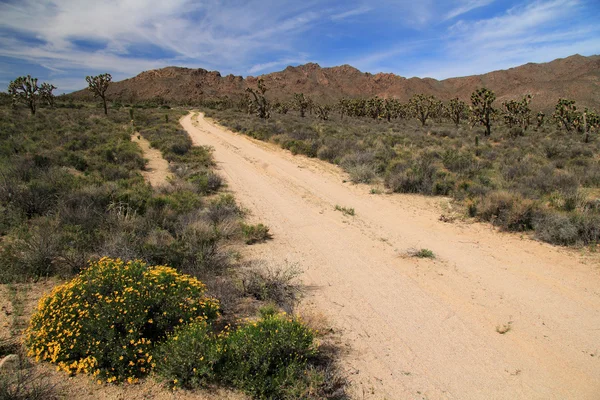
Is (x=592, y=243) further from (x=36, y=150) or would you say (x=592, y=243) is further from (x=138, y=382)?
(x=36, y=150)

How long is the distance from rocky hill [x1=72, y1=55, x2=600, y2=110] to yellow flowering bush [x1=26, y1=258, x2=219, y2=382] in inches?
4660

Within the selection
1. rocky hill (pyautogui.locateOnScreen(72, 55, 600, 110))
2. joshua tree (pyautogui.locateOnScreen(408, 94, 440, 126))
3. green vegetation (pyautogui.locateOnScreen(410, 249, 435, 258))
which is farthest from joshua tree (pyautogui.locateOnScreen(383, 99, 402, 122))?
rocky hill (pyautogui.locateOnScreen(72, 55, 600, 110))

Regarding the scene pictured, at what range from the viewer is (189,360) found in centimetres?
367

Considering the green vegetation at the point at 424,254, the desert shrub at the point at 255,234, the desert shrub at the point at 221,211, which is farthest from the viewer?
the desert shrub at the point at 221,211

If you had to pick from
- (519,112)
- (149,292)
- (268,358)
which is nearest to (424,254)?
(268,358)

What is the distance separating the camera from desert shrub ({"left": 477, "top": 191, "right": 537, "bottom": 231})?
8.40m

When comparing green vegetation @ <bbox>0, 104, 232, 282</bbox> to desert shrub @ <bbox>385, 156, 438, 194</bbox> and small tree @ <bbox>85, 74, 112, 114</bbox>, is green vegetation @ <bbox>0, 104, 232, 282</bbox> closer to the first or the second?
desert shrub @ <bbox>385, 156, 438, 194</bbox>

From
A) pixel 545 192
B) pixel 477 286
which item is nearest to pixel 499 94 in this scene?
pixel 545 192

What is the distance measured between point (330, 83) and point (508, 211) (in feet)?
513

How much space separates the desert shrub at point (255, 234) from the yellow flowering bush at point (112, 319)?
333 centimetres

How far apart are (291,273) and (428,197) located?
7.19m

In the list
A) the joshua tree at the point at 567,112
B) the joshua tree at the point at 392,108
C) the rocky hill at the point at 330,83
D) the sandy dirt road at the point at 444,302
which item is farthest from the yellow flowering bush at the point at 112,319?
the rocky hill at the point at 330,83

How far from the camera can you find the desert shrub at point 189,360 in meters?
3.64

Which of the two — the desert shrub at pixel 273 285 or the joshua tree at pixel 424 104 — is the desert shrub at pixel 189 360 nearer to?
the desert shrub at pixel 273 285
